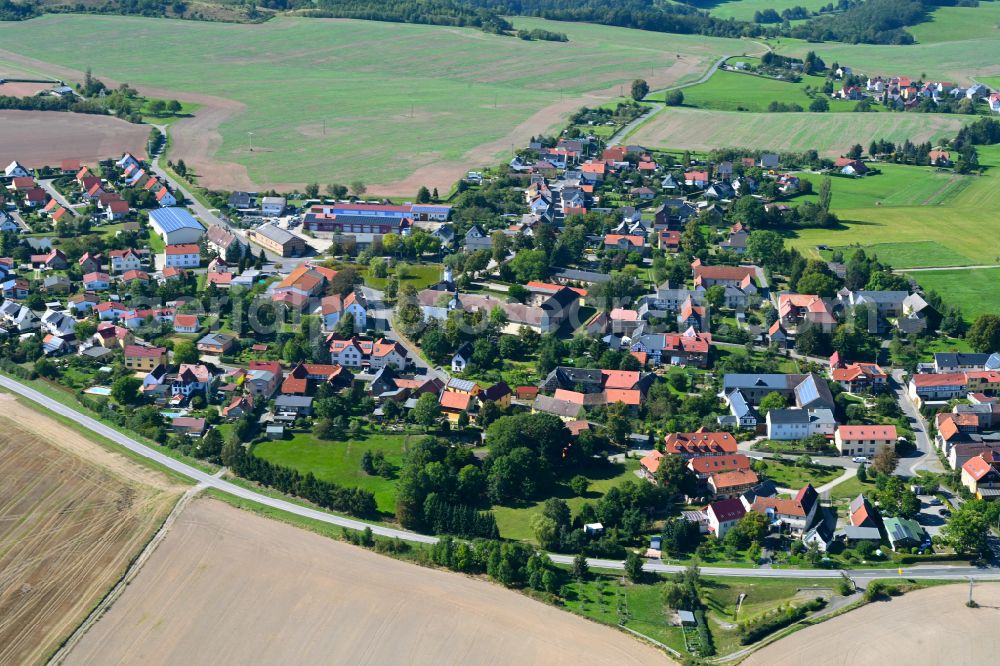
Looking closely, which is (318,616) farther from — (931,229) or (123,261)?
(931,229)

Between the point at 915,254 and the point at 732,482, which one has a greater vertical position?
the point at 915,254

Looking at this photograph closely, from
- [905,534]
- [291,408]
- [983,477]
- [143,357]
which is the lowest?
[143,357]

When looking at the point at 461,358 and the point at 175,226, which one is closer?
the point at 461,358

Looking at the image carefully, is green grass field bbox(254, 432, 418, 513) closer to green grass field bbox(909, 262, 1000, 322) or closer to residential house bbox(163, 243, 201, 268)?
residential house bbox(163, 243, 201, 268)

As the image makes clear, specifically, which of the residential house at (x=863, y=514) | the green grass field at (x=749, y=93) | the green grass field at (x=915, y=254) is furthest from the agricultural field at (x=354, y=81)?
the residential house at (x=863, y=514)

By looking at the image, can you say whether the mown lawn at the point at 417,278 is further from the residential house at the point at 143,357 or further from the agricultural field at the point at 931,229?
the agricultural field at the point at 931,229

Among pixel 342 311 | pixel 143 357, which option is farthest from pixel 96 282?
pixel 342 311

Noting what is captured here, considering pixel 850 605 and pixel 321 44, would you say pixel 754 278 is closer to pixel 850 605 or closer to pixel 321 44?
pixel 850 605
